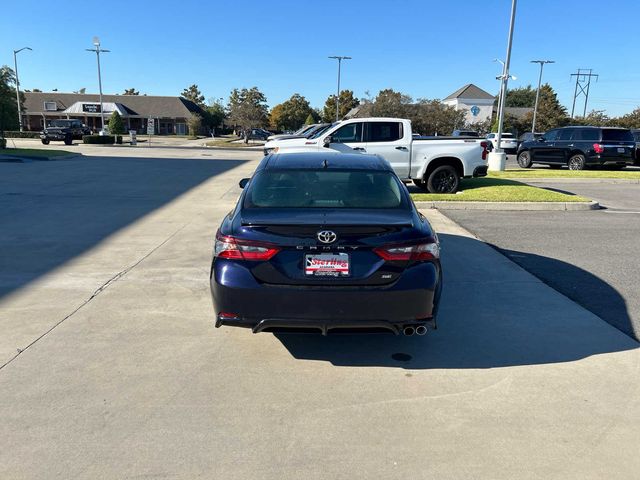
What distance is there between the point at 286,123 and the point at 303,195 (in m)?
95.9

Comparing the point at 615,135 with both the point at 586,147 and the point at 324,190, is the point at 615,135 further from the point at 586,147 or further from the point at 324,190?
the point at 324,190

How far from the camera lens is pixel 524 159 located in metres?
23.4

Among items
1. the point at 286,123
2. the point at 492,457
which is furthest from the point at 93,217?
the point at 286,123

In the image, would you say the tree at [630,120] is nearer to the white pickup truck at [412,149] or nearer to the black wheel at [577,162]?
the black wheel at [577,162]

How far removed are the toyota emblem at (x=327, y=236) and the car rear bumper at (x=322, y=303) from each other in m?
0.34

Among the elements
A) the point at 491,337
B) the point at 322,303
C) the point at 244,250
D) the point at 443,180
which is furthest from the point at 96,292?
the point at 443,180

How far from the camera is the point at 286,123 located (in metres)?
97.5

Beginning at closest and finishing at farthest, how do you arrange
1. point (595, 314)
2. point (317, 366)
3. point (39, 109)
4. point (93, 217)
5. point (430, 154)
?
point (317, 366) < point (595, 314) < point (93, 217) < point (430, 154) < point (39, 109)

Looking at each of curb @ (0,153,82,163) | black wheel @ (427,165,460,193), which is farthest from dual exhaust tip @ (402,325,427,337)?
curb @ (0,153,82,163)

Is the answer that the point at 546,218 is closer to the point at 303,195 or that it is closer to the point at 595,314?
the point at 595,314

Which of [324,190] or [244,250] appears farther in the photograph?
[324,190]

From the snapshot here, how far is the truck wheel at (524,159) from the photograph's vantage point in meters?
23.1

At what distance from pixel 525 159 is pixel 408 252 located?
2181 cm

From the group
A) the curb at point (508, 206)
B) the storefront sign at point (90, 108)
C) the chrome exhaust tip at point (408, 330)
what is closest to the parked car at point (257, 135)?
the storefront sign at point (90, 108)
